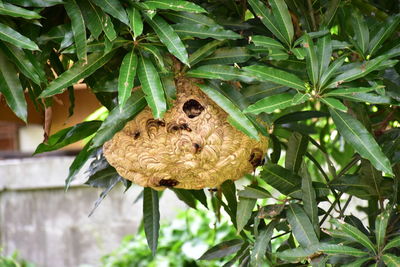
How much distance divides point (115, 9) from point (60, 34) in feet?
0.38

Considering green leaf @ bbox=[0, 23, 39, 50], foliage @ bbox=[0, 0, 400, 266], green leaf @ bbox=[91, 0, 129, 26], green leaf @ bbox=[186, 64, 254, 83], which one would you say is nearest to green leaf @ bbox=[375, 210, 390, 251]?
foliage @ bbox=[0, 0, 400, 266]

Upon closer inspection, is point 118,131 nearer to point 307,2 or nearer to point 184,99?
point 184,99

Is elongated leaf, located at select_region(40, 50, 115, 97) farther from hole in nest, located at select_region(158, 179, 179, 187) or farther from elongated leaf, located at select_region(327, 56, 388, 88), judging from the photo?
elongated leaf, located at select_region(327, 56, 388, 88)

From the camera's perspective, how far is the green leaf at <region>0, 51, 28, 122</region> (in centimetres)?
117

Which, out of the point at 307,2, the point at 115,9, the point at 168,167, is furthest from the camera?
the point at 307,2

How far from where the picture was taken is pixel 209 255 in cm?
156

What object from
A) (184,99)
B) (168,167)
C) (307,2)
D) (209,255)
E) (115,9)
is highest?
(307,2)

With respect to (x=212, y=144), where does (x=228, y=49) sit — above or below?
above

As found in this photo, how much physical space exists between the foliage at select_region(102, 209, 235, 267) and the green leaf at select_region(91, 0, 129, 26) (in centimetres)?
233

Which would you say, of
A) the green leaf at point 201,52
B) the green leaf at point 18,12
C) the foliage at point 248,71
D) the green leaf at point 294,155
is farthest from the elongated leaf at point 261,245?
the green leaf at point 18,12

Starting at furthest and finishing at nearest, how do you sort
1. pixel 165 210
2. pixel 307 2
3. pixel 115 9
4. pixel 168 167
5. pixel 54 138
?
pixel 165 210 < pixel 54 138 < pixel 307 2 < pixel 168 167 < pixel 115 9

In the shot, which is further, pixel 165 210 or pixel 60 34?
pixel 165 210

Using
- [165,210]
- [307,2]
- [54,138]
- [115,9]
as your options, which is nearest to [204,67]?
[115,9]

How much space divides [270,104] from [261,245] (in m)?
0.34
